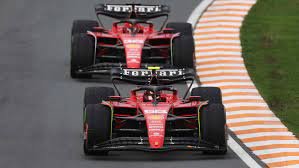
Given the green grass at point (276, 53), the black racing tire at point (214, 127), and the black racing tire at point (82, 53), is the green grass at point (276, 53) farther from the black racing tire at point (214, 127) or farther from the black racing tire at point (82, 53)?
the black racing tire at point (82, 53)

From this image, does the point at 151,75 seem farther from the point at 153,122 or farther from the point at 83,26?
the point at 83,26

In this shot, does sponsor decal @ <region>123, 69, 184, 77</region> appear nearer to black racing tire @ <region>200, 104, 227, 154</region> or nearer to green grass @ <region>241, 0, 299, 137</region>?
black racing tire @ <region>200, 104, 227, 154</region>

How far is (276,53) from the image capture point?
37.4m

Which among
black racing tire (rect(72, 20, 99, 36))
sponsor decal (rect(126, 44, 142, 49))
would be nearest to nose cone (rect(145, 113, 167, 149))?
sponsor decal (rect(126, 44, 142, 49))

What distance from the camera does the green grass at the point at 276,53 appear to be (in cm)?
3111

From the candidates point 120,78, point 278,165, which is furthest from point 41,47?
point 278,165

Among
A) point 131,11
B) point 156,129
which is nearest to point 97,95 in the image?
point 156,129

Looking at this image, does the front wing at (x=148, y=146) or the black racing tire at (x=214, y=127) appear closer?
the front wing at (x=148, y=146)

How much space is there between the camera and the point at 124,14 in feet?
115

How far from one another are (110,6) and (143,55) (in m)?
2.16

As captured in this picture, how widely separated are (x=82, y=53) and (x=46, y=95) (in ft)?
7.07

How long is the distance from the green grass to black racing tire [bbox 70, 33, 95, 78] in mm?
→ 4045

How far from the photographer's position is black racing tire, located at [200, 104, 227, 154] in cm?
2512

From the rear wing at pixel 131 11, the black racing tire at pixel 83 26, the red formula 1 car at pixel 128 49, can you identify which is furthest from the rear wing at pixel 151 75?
the rear wing at pixel 131 11
